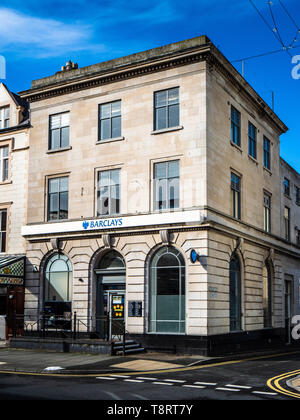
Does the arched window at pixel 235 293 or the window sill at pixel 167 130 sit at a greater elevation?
the window sill at pixel 167 130

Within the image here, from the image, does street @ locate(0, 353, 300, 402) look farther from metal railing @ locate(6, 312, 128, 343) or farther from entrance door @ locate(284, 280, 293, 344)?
entrance door @ locate(284, 280, 293, 344)

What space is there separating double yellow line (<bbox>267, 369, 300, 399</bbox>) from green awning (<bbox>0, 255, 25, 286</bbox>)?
15.1 metres

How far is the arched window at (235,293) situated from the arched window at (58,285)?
8223 mm

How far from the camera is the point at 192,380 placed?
16.1m

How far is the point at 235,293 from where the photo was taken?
27.2 m

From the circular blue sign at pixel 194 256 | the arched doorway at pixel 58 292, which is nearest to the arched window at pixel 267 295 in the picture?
the circular blue sign at pixel 194 256

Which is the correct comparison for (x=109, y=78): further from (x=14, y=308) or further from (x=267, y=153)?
(x=14, y=308)

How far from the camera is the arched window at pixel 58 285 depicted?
27.2 m

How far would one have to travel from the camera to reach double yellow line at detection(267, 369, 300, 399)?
13836 mm

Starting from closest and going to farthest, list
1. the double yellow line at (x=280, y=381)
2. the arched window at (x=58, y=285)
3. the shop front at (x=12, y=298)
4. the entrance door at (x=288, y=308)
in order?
the double yellow line at (x=280, y=381)
the arched window at (x=58, y=285)
the shop front at (x=12, y=298)
the entrance door at (x=288, y=308)

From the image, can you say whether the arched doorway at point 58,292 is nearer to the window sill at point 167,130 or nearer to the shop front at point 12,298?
the shop front at point 12,298

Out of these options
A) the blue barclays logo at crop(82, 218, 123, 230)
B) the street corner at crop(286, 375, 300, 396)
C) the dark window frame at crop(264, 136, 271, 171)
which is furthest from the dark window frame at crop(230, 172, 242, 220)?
the street corner at crop(286, 375, 300, 396)

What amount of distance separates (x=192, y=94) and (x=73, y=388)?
1566 cm
